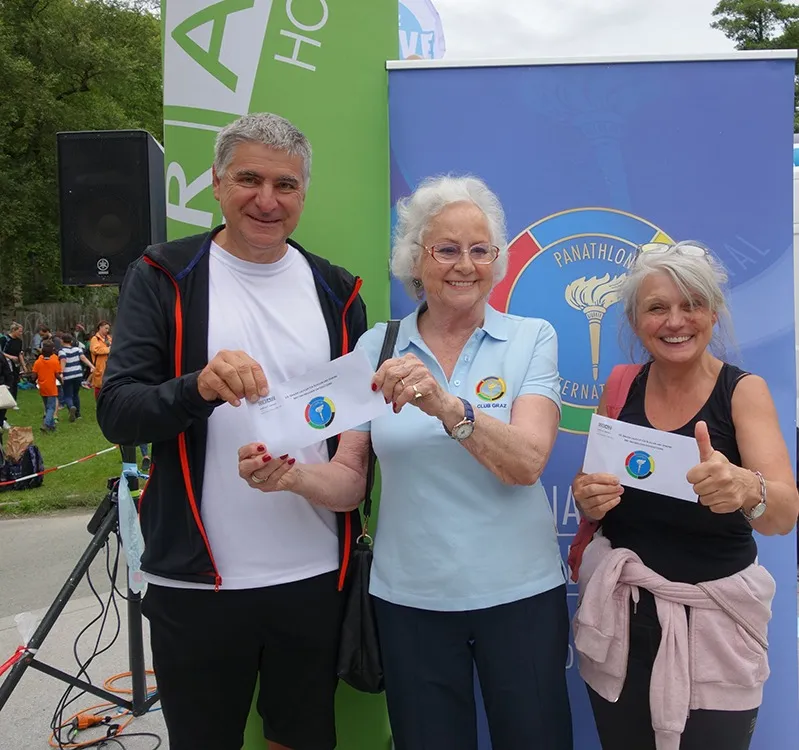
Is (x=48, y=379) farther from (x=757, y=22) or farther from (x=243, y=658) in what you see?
(x=757, y=22)

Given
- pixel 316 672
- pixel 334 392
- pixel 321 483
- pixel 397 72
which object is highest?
pixel 397 72

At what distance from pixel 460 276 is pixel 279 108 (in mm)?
1064

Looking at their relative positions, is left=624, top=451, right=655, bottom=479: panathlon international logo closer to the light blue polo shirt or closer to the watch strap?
the light blue polo shirt

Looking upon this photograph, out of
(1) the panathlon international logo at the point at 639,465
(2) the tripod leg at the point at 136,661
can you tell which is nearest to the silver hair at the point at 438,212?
(1) the panathlon international logo at the point at 639,465

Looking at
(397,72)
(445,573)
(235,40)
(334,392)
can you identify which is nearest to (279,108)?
(235,40)

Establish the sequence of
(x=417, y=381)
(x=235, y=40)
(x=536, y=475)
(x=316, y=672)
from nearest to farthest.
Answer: (x=417, y=381)
(x=536, y=475)
(x=316, y=672)
(x=235, y=40)

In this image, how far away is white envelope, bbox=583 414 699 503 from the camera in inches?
57.1

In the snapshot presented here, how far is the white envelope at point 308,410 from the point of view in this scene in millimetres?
1470

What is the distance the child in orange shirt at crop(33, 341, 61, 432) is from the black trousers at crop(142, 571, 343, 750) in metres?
10.2

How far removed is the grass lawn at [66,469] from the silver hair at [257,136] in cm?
587

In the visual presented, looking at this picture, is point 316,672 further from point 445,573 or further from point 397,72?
point 397,72

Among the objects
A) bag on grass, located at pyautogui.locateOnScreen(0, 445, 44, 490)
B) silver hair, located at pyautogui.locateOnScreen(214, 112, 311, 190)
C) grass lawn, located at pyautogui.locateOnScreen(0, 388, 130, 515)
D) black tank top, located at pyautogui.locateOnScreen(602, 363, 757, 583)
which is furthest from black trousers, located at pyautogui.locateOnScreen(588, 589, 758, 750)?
bag on grass, located at pyautogui.locateOnScreen(0, 445, 44, 490)

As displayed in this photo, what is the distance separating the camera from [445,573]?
1572 mm

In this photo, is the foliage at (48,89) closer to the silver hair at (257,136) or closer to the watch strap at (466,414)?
the silver hair at (257,136)
